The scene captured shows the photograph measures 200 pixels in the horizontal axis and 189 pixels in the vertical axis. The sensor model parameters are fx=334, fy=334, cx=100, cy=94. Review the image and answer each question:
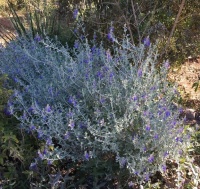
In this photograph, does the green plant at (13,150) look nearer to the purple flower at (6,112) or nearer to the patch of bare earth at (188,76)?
the purple flower at (6,112)

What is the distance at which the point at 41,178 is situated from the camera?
7.98ft

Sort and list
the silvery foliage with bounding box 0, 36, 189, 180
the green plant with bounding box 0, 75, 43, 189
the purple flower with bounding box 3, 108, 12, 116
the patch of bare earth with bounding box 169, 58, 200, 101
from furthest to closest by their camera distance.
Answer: the patch of bare earth with bounding box 169, 58, 200, 101
the purple flower with bounding box 3, 108, 12, 116
the green plant with bounding box 0, 75, 43, 189
the silvery foliage with bounding box 0, 36, 189, 180

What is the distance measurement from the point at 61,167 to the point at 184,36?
2.55m

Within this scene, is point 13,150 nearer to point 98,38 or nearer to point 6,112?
point 6,112

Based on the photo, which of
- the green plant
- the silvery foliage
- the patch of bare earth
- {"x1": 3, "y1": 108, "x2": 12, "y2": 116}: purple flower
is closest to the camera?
the silvery foliage

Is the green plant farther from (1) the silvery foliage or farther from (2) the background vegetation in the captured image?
(1) the silvery foliage

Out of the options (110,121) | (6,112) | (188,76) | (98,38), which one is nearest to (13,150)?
(6,112)

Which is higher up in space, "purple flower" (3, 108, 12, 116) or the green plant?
"purple flower" (3, 108, 12, 116)

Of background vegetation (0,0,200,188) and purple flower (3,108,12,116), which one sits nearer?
background vegetation (0,0,200,188)

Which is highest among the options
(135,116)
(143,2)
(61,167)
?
(143,2)

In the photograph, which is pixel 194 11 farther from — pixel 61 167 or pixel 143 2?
pixel 61 167

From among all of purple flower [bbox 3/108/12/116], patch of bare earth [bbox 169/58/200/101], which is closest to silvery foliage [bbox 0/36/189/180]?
purple flower [bbox 3/108/12/116]

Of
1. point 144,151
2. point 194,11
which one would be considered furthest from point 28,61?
point 194,11

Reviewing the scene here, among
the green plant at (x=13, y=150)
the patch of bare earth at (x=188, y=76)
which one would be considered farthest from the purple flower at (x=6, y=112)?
the patch of bare earth at (x=188, y=76)
